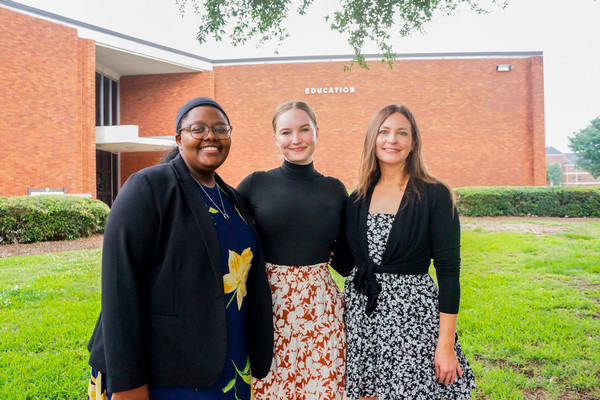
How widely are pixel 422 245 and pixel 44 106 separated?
17466 millimetres

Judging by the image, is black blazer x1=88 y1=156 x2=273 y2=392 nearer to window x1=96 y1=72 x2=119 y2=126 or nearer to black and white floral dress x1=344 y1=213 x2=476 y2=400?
black and white floral dress x1=344 y1=213 x2=476 y2=400

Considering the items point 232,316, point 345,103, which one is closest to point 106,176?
point 345,103

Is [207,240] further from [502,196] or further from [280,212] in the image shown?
[502,196]

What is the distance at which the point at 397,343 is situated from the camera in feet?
7.16

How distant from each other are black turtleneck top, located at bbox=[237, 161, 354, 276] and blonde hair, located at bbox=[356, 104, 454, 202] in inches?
9.0

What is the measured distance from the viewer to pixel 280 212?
248 cm

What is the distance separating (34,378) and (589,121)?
49.1 m

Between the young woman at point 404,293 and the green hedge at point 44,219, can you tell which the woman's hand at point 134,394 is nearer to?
the young woman at point 404,293

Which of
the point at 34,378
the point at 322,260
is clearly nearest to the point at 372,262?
the point at 322,260

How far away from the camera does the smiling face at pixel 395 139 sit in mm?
2375

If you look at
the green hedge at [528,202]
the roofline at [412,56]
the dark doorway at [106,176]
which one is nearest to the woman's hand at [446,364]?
the green hedge at [528,202]

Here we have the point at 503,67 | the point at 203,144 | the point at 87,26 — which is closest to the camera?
the point at 203,144

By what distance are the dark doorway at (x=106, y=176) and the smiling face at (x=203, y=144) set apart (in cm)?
2084

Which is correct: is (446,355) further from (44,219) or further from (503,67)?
(503,67)
